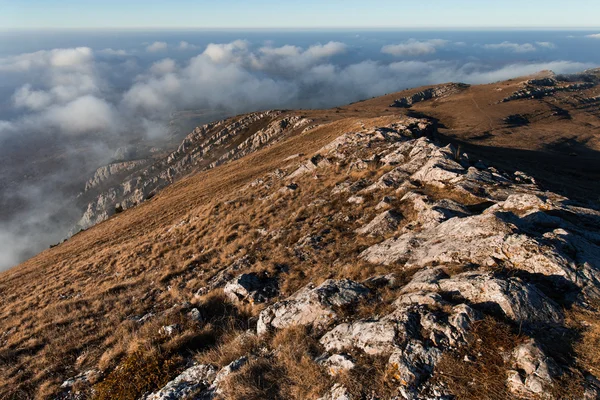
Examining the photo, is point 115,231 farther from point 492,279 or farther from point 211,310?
point 492,279

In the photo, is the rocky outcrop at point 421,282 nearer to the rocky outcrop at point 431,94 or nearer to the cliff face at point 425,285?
the cliff face at point 425,285

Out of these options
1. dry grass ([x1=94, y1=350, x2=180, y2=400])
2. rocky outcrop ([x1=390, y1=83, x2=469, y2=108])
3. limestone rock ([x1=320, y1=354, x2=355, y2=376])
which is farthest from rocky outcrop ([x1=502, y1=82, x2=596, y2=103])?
dry grass ([x1=94, y1=350, x2=180, y2=400])

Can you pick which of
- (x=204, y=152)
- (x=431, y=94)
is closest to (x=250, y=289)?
(x=204, y=152)

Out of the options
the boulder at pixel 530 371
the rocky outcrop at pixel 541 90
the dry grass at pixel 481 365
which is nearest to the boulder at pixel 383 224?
the dry grass at pixel 481 365

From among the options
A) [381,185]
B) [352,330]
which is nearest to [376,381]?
[352,330]

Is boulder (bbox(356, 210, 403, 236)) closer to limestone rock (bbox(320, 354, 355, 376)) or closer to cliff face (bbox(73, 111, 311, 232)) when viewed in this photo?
limestone rock (bbox(320, 354, 355, 376))

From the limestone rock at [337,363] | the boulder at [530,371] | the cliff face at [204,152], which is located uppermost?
the boulder at [530,371]
